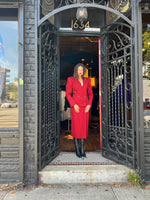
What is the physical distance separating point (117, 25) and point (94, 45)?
263cm

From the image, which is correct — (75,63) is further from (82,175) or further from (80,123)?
(82,175)

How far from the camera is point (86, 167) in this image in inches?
114

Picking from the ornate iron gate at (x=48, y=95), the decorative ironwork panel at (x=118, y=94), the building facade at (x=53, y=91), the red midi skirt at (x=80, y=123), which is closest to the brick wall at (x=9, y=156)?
the building facade at (x=53, y=91)

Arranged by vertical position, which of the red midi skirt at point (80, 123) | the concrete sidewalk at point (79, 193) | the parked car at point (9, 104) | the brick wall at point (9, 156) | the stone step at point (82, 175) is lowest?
the concrete sidewalk at point (79, 193)

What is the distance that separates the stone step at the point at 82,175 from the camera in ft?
8.97

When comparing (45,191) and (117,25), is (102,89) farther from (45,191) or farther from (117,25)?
(45,191)

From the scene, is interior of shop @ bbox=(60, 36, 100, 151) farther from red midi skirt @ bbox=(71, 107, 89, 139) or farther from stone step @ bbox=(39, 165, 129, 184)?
stone step @ bbox=(39, 165, 129, 184)

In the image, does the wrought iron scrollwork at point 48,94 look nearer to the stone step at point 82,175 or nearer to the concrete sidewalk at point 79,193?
the stone step at point 82,175

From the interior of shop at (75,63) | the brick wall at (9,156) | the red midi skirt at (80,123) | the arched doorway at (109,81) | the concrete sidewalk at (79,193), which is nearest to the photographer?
the concrete sidewalk at (79,193)

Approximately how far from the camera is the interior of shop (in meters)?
5.22

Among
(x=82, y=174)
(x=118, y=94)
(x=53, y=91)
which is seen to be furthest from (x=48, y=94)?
(x=82, y=174)

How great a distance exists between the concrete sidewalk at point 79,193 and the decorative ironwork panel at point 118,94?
489 millimetres

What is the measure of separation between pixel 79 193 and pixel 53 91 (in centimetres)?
201

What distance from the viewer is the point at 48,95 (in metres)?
3.15
